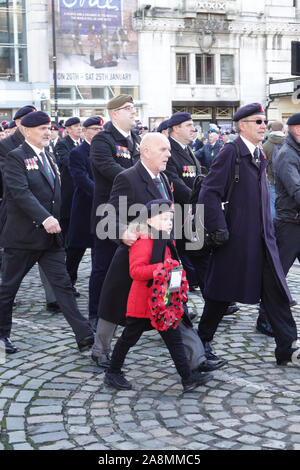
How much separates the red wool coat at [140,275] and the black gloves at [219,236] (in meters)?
0.61

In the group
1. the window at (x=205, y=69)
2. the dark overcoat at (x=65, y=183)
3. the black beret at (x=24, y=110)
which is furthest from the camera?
the window at (x=205, y=69)

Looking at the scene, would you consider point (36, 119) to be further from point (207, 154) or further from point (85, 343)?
point (207, 154)

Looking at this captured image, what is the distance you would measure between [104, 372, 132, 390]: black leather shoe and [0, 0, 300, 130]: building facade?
27.9m

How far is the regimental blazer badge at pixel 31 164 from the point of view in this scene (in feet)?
18.9

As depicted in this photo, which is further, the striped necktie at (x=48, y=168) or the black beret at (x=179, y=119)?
the black beret at (x=179, y=119)

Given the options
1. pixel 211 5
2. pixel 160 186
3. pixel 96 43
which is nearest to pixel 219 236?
pixel 160 186

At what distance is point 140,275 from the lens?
14.7 ft

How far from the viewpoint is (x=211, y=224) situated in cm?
509

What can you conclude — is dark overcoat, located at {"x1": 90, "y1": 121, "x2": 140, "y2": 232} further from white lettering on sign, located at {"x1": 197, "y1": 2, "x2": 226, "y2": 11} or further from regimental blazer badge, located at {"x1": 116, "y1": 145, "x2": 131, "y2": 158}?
white lettering on sign, located at {"x1": 197, "y1": 2, "x2": 226, "y2": 11}

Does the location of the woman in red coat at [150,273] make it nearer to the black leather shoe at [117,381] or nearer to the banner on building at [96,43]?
the black leather shoe at [117,381]

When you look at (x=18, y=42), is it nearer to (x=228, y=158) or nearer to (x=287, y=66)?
(x=287, y=66)

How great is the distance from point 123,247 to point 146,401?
1139mm

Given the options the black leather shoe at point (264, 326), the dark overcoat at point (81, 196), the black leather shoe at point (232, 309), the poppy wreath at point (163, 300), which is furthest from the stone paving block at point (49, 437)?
the dark overcoat at point (81, 196)

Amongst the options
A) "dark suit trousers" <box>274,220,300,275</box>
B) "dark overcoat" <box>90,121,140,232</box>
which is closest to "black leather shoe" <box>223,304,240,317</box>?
"dark suit trousers" <box>274,220,300,275</box>
